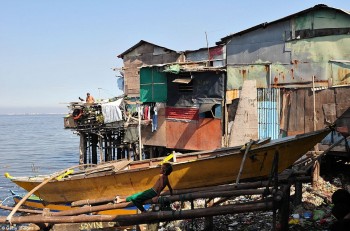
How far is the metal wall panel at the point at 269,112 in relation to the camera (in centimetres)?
1536

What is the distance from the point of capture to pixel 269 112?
51.2ft

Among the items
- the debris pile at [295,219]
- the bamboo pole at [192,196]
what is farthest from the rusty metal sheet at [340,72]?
the bamboo pole at [192,196]

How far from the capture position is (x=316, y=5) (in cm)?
1516

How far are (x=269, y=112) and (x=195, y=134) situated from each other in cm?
375

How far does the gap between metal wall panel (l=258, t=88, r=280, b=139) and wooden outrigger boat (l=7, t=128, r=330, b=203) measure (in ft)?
15.3

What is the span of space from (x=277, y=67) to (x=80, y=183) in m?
9.15

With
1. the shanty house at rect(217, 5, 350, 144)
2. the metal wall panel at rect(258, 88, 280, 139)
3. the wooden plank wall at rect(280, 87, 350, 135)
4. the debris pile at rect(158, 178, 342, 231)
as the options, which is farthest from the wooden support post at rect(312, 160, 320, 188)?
the metal wall panel at rect(258, 88, 280, 139)

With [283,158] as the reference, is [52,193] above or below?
below

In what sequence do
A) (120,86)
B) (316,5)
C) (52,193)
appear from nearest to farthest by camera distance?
(52,193) < (316,5) < (120,86)

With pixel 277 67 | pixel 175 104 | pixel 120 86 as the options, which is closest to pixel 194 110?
pixel 175 104

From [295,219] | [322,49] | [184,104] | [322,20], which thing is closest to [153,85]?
[184,104]

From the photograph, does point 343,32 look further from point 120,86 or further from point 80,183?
point 120,86

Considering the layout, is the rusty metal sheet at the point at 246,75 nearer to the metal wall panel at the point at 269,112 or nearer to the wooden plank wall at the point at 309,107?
the metal wall panel at the point at 269,112

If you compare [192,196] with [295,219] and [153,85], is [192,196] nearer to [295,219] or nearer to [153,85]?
[295,219]
